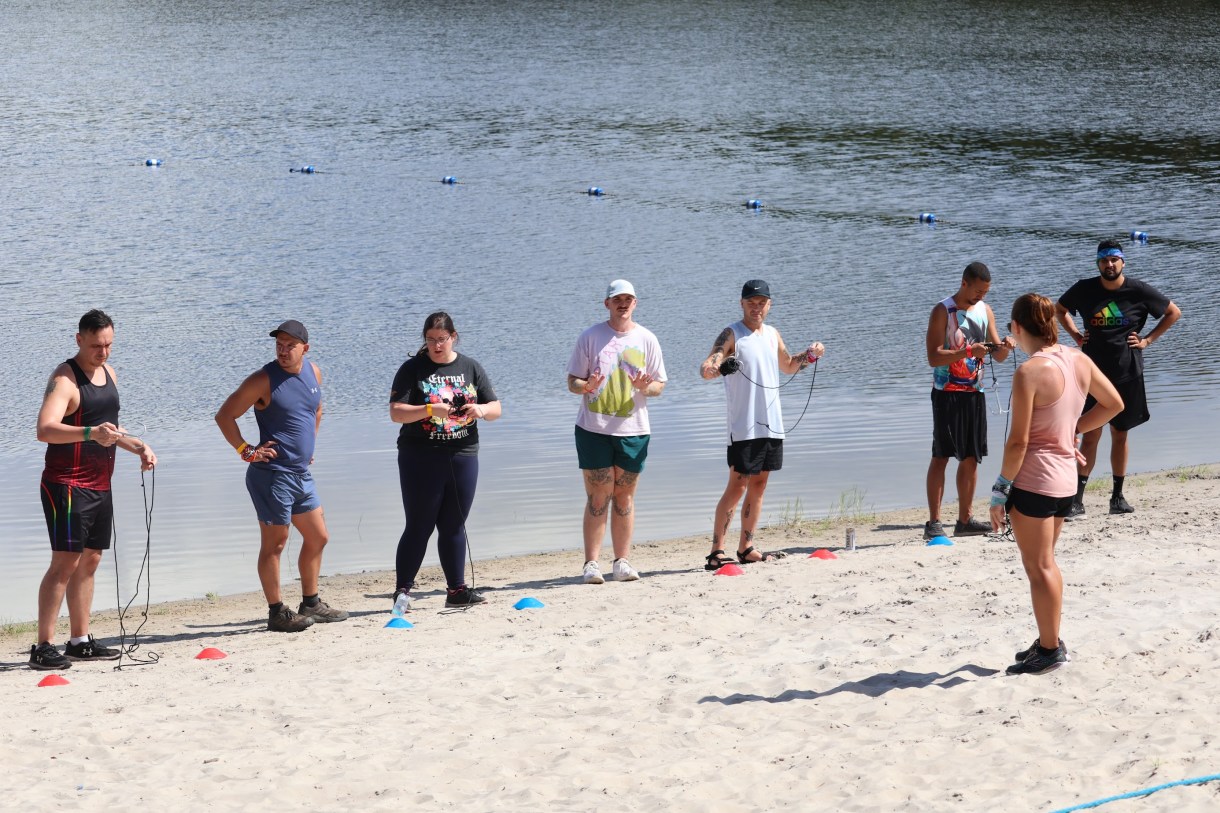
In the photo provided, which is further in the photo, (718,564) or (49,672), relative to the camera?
(718,564)

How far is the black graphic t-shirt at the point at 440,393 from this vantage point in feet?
25.4

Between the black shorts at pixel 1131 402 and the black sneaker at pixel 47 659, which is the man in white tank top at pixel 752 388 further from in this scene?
the black sneaker at pixel 47 659

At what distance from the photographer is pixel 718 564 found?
8609 mm

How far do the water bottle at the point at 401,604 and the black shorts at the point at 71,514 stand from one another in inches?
65.8

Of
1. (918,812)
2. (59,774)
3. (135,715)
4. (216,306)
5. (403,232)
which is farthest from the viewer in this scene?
(403,232)

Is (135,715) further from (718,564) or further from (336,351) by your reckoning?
(336,351)

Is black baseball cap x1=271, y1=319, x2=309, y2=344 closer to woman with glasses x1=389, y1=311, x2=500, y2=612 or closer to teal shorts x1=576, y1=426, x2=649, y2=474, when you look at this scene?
woman with glasses x1=389, y1=311, x2=500, y2=612

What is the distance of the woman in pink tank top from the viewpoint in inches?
227

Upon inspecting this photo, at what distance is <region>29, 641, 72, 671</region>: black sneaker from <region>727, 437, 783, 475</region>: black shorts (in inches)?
148

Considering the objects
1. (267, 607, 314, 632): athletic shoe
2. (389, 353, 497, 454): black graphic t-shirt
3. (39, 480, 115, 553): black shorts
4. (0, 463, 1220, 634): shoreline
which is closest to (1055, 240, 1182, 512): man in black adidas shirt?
(0, 463, 1220, 634): shoreline

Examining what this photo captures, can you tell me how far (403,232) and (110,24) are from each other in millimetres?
38409

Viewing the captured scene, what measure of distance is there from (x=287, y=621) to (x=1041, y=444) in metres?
4.18

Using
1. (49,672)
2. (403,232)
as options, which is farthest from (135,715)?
(403,232)

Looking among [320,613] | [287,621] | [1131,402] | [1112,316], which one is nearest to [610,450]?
[320,613]
